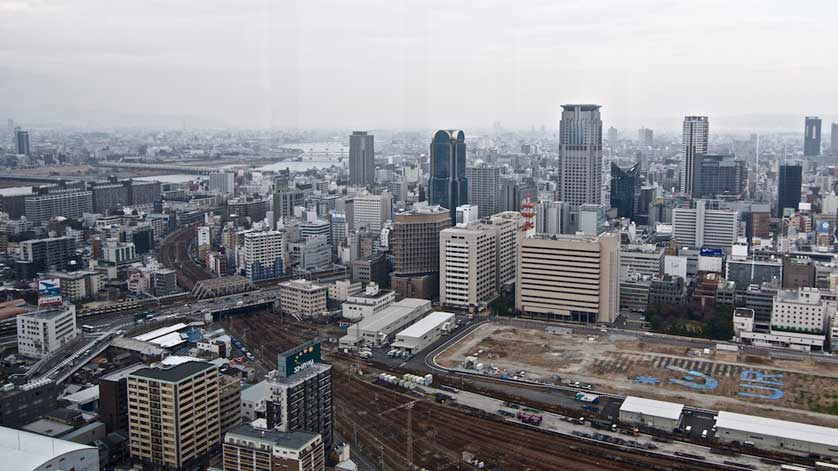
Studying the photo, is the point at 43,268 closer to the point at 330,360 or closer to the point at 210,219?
the point at 210,219

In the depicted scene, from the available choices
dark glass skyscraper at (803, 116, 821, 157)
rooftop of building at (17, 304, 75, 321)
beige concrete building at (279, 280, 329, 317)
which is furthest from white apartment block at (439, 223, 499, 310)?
dark glass skyscraper at (803, 116, 821, 157)

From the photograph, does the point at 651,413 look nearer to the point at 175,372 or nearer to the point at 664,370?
the point at 664,370

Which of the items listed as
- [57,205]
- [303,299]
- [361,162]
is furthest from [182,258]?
[361,162]

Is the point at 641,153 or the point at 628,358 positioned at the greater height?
the point at 641,153

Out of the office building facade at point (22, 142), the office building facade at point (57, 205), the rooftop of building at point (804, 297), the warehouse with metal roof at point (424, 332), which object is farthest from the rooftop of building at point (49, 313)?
the office building facade at point (57, 205)

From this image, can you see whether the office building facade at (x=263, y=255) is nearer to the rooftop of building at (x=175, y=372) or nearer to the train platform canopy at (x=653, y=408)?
the rooftop of building at (x=175, y=372)

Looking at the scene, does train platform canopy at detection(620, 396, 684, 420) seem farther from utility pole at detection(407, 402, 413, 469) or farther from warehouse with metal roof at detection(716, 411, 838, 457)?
utility pole at detection(407, 402, 413, 469)

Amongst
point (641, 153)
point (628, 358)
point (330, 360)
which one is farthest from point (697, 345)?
point (641, 153)
